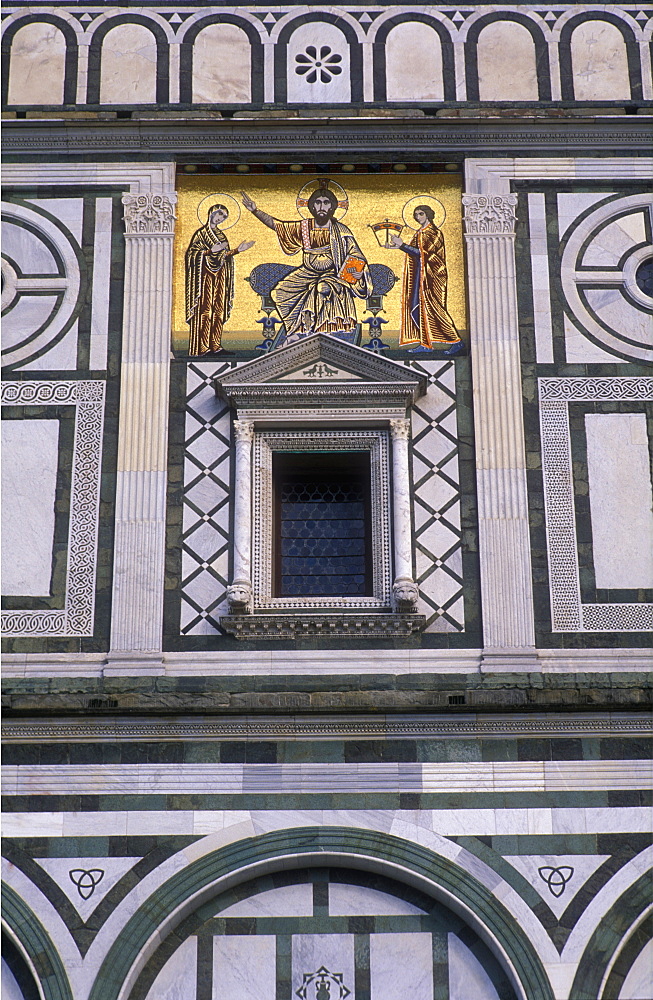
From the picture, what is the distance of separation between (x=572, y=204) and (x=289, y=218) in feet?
6.81

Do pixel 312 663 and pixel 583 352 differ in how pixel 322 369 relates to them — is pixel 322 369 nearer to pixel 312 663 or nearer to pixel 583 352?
pixel 583 352

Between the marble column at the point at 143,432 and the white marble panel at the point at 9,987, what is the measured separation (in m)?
2.03

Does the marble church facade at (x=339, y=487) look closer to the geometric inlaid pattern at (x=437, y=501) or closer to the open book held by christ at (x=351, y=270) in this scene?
the geometric inlaid pattern at (x=437, y=501)

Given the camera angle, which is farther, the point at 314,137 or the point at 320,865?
the point at 314,137

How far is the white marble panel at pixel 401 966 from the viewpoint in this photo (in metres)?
11.1

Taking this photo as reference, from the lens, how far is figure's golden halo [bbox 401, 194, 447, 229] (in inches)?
524

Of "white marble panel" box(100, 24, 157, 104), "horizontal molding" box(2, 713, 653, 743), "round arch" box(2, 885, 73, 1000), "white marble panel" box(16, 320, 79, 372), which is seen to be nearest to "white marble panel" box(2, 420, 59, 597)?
"white marble panel" box(16, 320, 79, 372)

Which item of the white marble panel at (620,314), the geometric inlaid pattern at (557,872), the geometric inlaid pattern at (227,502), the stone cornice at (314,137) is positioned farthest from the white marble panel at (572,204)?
the geometric inlaid pattern at (557,872)

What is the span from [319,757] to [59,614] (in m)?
2.01

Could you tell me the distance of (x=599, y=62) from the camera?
1369 cm

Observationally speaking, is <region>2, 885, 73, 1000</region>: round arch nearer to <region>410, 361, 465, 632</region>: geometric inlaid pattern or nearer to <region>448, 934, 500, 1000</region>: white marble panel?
<region>448, 934, 500, 1000</region>: white marble panel

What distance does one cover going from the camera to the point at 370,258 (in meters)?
13.2

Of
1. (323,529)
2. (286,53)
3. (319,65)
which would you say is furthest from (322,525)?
(286,53)

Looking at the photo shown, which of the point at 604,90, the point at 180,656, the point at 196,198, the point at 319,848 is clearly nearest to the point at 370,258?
the point at 196,198
